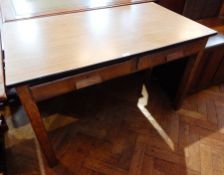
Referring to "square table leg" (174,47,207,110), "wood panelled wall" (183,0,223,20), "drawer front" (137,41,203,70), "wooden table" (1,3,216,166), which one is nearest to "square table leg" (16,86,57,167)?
"wooden table" (1,3,216,166)

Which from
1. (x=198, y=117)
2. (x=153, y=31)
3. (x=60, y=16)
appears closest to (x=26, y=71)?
(x=60, y=16)

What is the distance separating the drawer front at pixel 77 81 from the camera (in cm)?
88

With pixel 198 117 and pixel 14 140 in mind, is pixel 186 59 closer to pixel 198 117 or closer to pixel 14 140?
pixel 198 117

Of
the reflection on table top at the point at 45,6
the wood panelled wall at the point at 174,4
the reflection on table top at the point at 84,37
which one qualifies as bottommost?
the wood panelled wall at the point at 174,4

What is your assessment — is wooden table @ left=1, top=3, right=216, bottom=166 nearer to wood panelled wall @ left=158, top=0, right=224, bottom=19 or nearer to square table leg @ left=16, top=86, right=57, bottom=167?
square table leg @ left=16, top=86, right=57, bottom=167

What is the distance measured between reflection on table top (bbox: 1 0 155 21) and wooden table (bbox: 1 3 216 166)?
7 cm

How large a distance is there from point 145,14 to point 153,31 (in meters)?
0.25

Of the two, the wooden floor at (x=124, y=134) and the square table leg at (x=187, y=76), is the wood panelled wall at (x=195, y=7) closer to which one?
the square table leg at (x=187, y=76)

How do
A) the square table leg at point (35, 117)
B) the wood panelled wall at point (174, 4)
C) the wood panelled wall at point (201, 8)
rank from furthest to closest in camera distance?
the wood panelled wall at point (201, 8)
the wood panelled wall at point (174, 4)
the square table leg at point (35, 117)

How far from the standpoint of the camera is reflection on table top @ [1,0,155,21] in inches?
48.7

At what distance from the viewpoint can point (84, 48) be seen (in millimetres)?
969

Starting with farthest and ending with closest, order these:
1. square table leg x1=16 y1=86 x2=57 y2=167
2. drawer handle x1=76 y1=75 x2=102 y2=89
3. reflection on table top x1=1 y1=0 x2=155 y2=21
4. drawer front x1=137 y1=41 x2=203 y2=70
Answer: reflection on table top x1=1 y1=0 x2=155 y2=21
drawer front x1=137 y1=41 x2=203 y2=70
drawer handle x1=76 y1=75 x2=102 y2=89
square table leg x1=16 y1=86 x2=57 y2=167

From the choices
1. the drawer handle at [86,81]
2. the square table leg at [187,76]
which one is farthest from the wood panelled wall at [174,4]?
the drawer handle at [86,81]

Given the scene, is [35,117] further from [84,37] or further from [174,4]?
[174,4]
